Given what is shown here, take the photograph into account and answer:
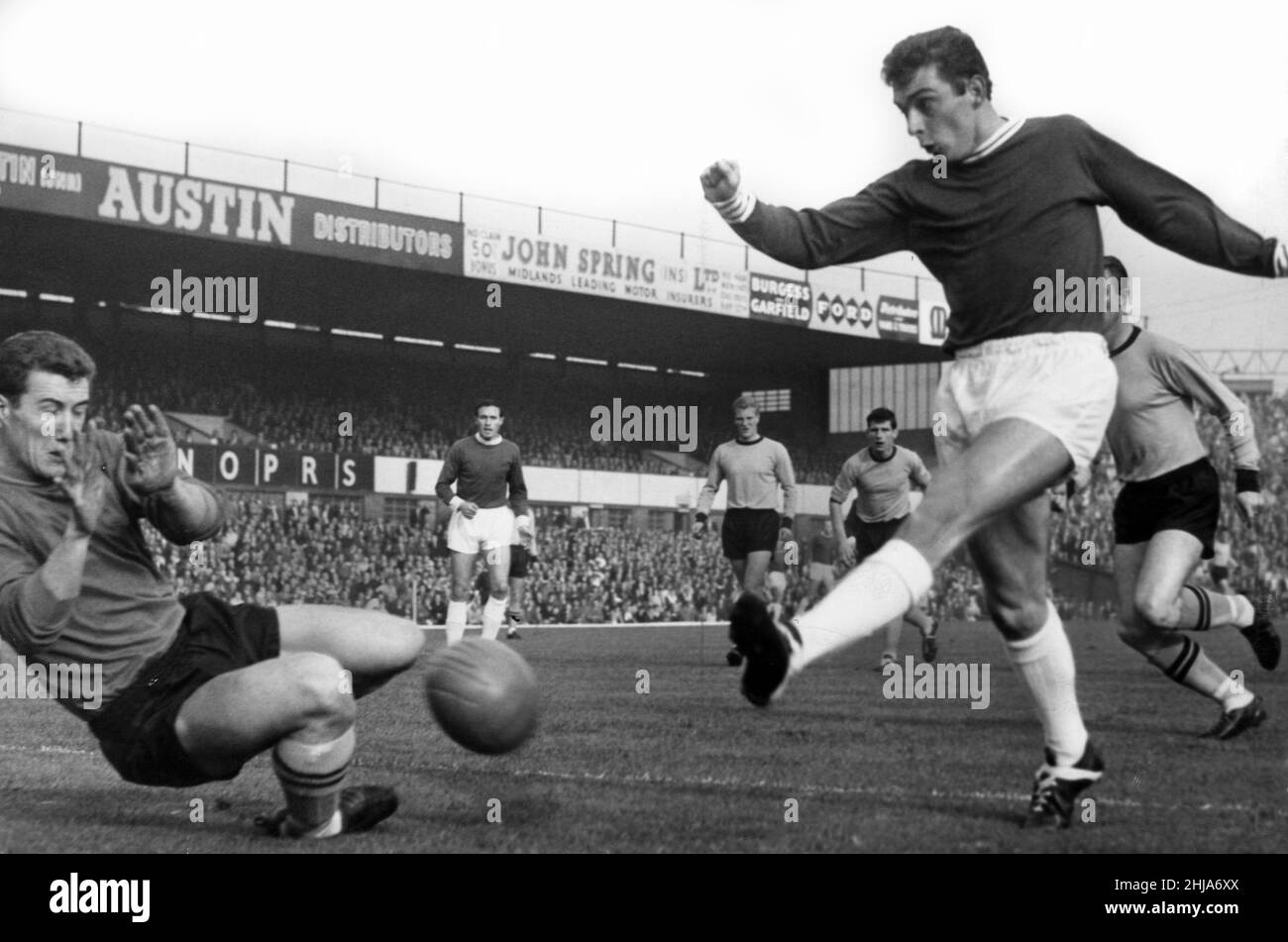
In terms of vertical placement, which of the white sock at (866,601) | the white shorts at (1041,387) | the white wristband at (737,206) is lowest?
the white sock at (866,601)

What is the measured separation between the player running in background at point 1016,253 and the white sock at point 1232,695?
2.41 meters

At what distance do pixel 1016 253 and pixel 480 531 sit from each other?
8809 mm

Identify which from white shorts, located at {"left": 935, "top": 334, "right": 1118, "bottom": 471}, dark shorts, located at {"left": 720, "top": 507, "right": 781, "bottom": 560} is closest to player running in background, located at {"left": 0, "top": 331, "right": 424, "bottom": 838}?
white shorts, located at {"left": 935, "top": 334, "right": 1118, "bottom": 471}

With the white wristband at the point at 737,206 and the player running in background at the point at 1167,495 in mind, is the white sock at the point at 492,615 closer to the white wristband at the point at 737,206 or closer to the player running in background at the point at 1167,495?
the player running in background at the point at 1167,495

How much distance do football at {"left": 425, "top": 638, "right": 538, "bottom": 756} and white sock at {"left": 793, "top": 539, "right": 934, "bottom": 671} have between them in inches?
37.8

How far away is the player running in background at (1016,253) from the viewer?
4.12 m

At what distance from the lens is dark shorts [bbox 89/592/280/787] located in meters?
3.95

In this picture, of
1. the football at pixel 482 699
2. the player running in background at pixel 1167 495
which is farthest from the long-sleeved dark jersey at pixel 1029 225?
the player running in background at pixel 1167 495

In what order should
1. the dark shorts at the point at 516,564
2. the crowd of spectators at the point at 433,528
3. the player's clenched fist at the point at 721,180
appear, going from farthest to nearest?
the crowd of spectators at the point at 433,528 → the dark shorts at the point at 516,564 → the player's clenched fist at the point at 721,180

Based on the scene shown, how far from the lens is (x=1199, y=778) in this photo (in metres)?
5.31

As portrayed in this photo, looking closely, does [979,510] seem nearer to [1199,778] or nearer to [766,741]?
[1199,778]

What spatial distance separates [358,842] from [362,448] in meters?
24.8

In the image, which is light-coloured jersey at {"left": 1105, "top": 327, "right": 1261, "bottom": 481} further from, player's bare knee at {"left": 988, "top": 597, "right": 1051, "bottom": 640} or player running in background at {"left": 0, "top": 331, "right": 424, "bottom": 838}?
player running in background at {"left": 0, "top": 331, "right": 424, "bottom": 838}

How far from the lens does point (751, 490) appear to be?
12086mm
